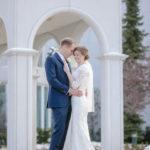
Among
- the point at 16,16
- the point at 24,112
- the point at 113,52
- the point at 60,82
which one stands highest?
the point at 16,16

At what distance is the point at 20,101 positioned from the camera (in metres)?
6.55

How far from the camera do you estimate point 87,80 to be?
6.25m

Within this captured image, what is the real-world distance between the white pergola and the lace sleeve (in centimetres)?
87

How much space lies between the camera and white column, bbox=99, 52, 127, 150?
7117mm

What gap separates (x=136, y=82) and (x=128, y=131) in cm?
207

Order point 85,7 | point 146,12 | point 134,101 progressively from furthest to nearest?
1. point 146,12
2. point 134,101
3. point 85,7

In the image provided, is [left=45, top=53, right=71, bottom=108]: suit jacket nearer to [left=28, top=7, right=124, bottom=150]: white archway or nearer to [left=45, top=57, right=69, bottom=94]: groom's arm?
[left=45, top=57, right=69, bottom=94]: groom's arm

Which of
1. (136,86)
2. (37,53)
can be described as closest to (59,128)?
(37,53)

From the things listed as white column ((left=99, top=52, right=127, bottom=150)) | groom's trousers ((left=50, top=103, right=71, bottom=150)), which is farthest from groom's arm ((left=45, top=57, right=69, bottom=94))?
white column ((left=99, top=52, right=127, bottom=150))

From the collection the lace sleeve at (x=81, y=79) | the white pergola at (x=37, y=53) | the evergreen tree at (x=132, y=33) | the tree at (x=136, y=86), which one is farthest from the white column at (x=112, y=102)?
the evergreen tree at (x=132, y=33)

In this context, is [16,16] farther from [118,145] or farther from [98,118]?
[98,118]

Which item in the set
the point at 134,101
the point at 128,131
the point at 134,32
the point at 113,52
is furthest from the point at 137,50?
the point at 113,52

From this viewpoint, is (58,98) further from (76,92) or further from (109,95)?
(109,95)

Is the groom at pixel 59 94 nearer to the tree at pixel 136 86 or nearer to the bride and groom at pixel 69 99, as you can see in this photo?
the bride and groom at pixel 69 99
